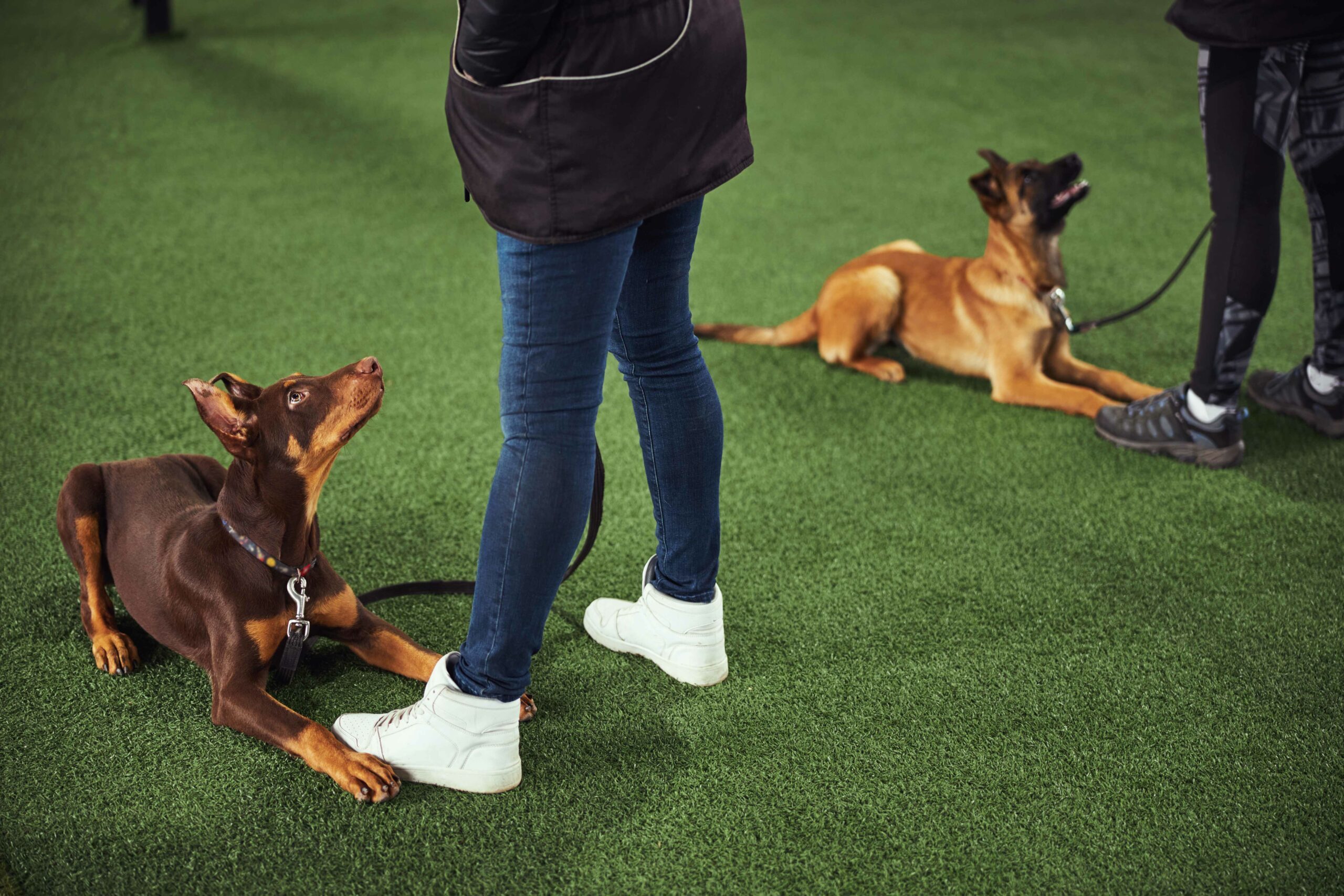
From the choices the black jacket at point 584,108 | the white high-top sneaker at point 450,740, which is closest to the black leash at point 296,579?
the white high-top sneaker at point 450,740

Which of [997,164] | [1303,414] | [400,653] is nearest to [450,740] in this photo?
[400,653]

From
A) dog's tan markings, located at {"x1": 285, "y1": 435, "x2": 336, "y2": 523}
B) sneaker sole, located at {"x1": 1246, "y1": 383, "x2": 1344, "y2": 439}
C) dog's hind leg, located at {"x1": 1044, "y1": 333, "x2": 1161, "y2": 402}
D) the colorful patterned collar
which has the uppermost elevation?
dog's tan markings, located at {"x1": 285, "y1": 435, "x2": 336, "y2": 523}

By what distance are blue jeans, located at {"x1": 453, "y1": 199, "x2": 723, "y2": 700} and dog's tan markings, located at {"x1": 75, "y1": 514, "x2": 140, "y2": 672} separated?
0.83m

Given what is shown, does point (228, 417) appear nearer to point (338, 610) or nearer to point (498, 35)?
point (338, 610)

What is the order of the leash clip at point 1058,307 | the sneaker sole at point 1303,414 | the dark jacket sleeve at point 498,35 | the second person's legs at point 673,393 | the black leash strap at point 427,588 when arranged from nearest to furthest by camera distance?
the dark jacket sleeve at point 498,35, the second person's legs at point 673,393, the black leash strap at point 427,588, the sneaker sole at point 1303,414, the leash clip at point 1058,307

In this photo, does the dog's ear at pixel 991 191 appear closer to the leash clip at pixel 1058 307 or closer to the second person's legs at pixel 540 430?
the leash clip at pixel 1058 307

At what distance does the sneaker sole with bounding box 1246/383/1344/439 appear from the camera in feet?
9.84

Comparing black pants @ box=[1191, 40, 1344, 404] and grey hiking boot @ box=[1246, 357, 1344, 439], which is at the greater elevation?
black pants @ box=[1191, 40, 1344, 404]

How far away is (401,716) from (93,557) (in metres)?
0.78

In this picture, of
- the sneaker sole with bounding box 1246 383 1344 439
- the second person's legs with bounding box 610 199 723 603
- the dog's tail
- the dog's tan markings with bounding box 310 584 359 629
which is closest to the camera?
the second person's legs with bounding box 610 199 723 603

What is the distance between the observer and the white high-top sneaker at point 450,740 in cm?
168

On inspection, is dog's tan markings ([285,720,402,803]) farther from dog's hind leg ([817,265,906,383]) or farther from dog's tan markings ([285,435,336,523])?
dog's hind leg ([817,265,906,383])

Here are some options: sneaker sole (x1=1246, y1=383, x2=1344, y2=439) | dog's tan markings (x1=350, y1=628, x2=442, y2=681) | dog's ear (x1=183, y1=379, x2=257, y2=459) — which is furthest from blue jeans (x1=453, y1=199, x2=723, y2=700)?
sneaker sole (x1=1246, y1=383, x2=1344, y2=439)

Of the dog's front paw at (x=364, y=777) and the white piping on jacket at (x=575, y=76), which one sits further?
the dog's front paw at (x=364, y=777)
